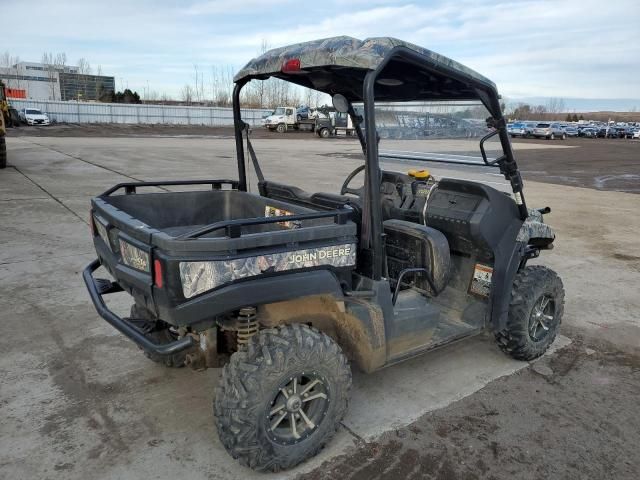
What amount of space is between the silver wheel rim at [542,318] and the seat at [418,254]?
0.86 meters

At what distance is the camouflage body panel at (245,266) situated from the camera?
224cm

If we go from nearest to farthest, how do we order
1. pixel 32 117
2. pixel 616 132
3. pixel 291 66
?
pixel 291 66, pixel 32 117, pixel 616 132

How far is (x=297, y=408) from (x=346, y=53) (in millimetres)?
1724

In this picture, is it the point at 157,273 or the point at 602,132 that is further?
the point at 602,132

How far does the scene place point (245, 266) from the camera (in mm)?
2324

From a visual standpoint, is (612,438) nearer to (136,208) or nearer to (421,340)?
(421,340)

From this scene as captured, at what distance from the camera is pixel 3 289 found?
493cm

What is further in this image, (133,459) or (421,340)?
(421,340)

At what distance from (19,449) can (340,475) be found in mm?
1648

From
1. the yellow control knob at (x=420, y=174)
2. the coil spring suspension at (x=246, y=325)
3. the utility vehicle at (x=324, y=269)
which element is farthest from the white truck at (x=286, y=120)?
the coil spring suspension at (x=246, y=325)

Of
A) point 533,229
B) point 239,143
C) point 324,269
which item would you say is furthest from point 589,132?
point 324,269

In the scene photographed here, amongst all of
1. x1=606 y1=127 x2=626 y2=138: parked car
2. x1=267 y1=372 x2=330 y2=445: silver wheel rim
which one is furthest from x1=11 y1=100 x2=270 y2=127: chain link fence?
x1=267 y1=372 x2=330 y2=445: silver wheel rim

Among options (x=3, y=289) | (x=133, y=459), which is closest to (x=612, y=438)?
(x=133, y=459)

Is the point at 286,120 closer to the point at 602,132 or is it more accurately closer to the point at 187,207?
the point at 602,132
